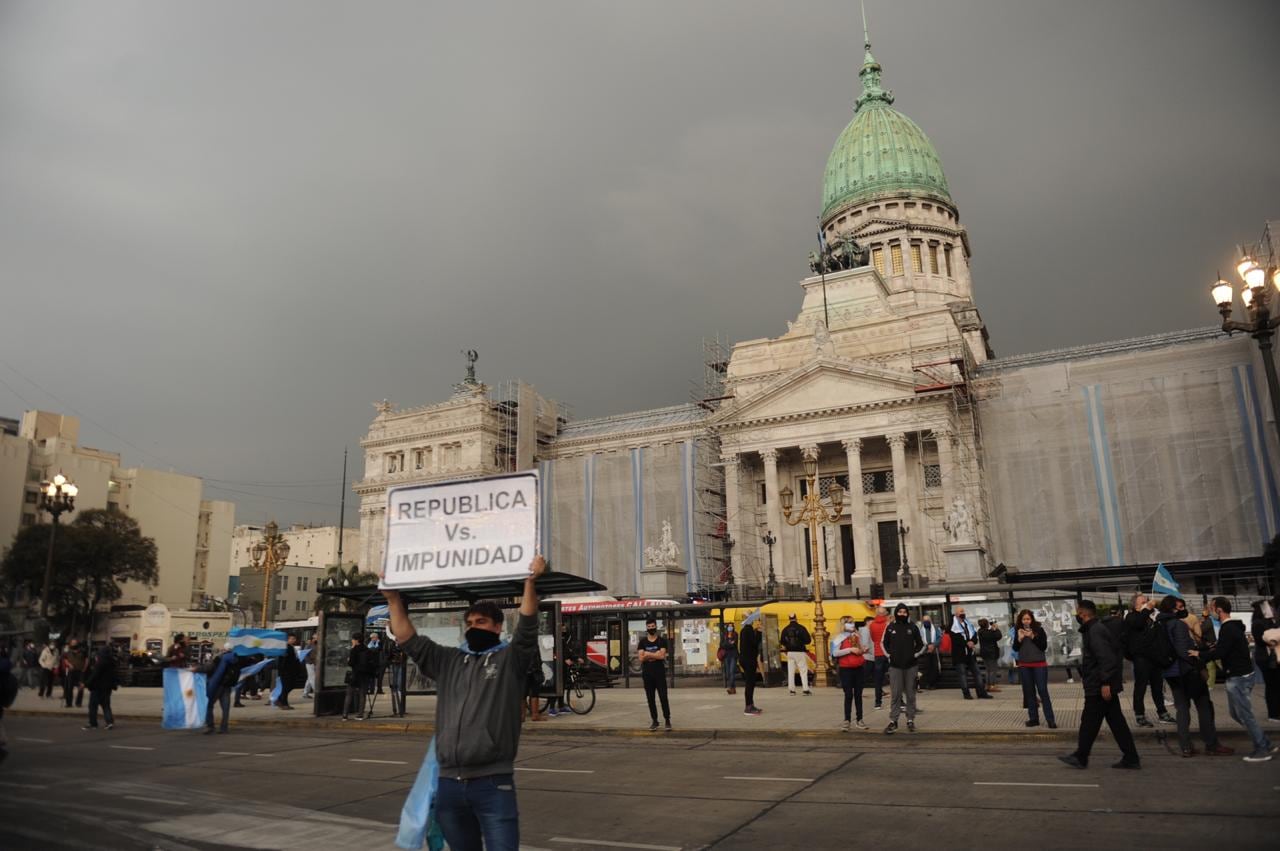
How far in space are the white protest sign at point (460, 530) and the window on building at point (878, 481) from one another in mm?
48167

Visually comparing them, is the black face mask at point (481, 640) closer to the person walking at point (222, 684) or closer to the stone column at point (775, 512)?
the person walking at point (222, 684)

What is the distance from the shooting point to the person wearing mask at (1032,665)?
44.6 ft

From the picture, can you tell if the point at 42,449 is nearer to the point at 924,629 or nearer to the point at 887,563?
the point at 887,563

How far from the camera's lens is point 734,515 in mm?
52156

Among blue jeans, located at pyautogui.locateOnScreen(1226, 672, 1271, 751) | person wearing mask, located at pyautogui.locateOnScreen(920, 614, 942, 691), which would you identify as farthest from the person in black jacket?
person wearing mask, located at pyautogui.locateOnScreen(920, 614, 942, 691)

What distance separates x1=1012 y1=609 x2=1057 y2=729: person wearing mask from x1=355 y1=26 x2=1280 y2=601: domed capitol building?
57.9ft

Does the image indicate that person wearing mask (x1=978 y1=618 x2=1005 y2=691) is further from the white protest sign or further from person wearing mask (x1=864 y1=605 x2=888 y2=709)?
the white protest sign

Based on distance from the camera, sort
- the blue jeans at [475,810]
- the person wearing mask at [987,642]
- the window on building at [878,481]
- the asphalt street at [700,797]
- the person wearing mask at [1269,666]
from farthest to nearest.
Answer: the window on building at [878,481] < the person wearing mask at [987,642] < the person wearing mask at [1269,666] < the asphalt street at [700,797] < the blue jeans at [475,810]

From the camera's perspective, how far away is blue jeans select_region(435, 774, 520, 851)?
186 inches

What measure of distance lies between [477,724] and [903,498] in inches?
1816

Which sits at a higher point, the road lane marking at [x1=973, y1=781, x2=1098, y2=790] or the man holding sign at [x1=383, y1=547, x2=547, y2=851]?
the man holding sign at [x1=383, y1=547, x2=547, y2=851]

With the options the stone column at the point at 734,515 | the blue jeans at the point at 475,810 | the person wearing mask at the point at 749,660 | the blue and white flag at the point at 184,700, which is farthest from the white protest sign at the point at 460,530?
the stone column at the point at 734,515

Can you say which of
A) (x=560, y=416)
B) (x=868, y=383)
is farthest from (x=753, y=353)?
(x=560, y=416)

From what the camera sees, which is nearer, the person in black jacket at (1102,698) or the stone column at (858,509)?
the person in black jacket at (1102,698)
